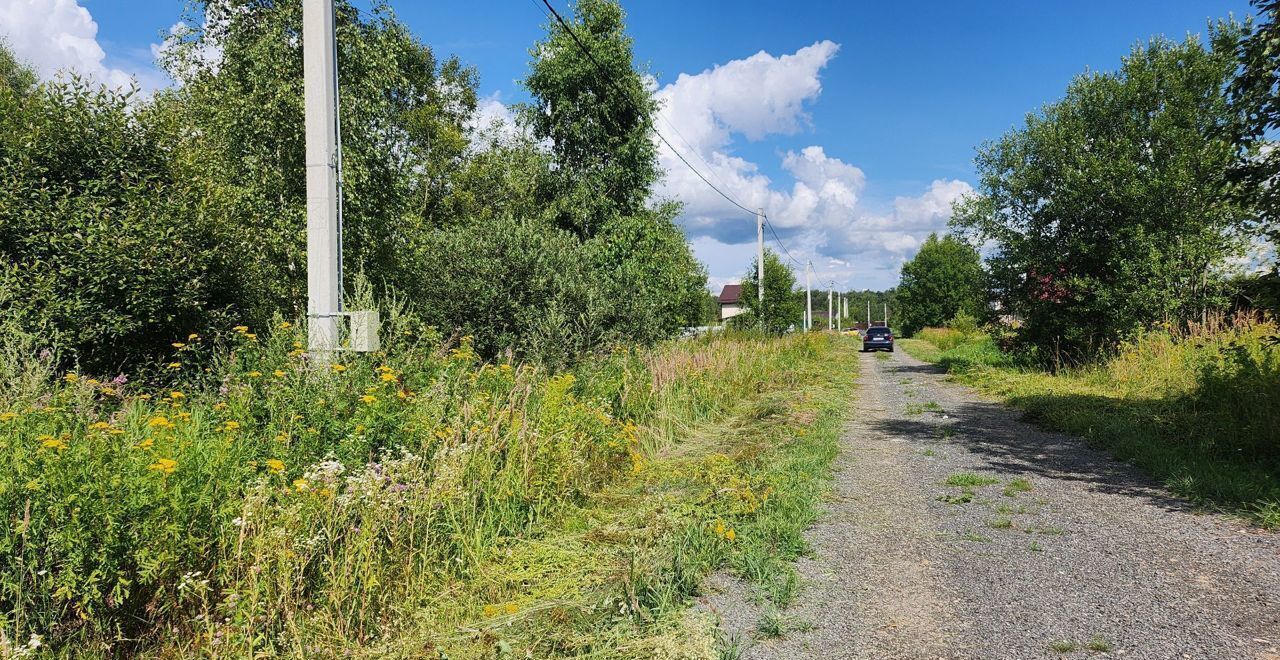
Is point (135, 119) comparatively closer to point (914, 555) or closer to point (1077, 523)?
point (914, 555)

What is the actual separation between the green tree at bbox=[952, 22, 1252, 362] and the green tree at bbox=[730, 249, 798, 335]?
36.3ft

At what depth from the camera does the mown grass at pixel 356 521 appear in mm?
2682

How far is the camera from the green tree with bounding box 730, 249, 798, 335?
28289 millimetres

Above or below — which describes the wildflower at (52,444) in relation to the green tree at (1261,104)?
below

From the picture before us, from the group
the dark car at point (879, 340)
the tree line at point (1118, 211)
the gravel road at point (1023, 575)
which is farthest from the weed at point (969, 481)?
the dark car at point (879, 340)

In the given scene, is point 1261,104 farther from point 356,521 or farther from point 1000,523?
point 356,521

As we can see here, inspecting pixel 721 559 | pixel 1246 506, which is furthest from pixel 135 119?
pixel 1246 506

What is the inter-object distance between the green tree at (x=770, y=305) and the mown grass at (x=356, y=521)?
21203 millimetres

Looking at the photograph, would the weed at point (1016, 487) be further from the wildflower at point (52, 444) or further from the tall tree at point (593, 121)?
the tall tree at point (593, 121)

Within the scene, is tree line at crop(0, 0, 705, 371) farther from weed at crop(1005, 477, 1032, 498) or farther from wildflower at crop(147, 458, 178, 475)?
weed at crop(1005, 477, 1032, 498)

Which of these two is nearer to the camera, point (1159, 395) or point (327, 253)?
point (327, 253)

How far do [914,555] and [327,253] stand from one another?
5.80 m

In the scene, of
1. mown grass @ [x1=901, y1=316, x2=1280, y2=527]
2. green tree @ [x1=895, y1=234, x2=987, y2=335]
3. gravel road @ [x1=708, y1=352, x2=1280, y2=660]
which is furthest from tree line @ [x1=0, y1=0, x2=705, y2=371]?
green tree @ [x1=895, y1=234, x2=987, y2=335]

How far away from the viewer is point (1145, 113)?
14.6 metres
